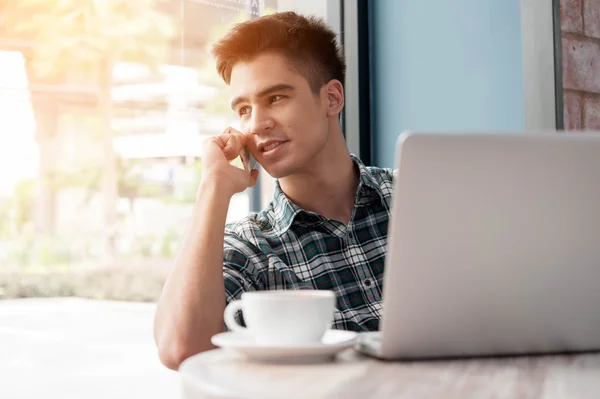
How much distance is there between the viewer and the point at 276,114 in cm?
166

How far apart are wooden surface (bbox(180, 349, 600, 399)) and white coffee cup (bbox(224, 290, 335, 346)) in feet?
0.11

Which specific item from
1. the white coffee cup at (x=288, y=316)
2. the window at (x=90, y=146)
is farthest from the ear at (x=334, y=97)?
the window at (x=90, y=146)

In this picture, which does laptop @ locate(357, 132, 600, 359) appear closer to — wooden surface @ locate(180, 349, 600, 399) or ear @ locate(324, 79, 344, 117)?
wooden surface @ locate(180, 349, 600, 399)

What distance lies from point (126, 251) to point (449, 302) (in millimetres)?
3644

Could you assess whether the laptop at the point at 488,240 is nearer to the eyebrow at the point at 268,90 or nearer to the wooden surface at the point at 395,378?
the wooden surface at the point at 395,378

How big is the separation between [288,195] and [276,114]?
0.20 m

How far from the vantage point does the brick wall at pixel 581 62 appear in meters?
1.79

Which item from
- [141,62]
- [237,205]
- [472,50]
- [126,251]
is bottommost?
[126,251]

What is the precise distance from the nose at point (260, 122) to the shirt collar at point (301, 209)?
0.15m

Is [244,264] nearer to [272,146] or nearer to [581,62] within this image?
[272,146]

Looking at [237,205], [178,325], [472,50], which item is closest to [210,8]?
[237,205]

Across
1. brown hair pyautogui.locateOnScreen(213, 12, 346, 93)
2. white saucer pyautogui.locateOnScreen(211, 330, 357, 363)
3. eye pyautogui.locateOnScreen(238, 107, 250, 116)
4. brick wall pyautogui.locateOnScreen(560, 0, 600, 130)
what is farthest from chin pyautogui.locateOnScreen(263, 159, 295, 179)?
white saucer pyautogui.locateOnScreen(211, 330, 357, 363)

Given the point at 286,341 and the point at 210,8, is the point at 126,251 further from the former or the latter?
the point at 286,341

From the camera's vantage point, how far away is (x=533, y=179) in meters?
0.66
